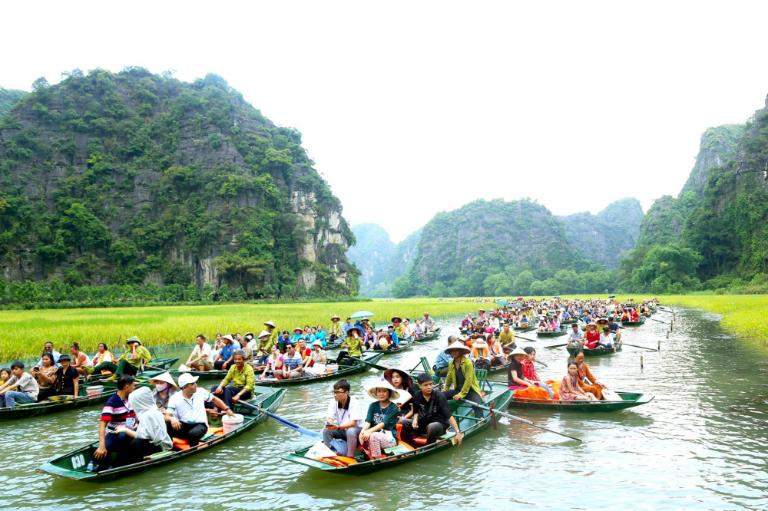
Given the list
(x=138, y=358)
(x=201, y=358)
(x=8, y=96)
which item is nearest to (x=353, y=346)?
(x=201, y=358)

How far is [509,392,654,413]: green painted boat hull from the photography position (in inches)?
374

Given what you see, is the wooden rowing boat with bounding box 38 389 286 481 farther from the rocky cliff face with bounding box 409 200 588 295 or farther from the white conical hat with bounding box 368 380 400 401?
the rocky cliff face with bounding box 409 200 588 295

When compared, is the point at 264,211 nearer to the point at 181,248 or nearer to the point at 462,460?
the point at 181,248

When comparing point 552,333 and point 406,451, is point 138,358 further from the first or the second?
point 552,333

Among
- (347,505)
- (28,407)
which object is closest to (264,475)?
(347,505)

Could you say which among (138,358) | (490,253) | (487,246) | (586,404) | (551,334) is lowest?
(551,334)

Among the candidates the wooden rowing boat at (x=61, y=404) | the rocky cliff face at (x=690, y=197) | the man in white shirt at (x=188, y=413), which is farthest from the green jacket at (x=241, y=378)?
the rocky cliff face at (x=690, y=197)

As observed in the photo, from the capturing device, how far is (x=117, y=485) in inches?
268

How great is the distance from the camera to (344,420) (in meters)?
7.15

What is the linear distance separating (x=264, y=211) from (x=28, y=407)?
185 ft

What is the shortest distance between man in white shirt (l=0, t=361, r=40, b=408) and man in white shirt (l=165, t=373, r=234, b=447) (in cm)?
468

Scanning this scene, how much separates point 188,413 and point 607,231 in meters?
160

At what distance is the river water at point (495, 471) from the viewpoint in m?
6.28

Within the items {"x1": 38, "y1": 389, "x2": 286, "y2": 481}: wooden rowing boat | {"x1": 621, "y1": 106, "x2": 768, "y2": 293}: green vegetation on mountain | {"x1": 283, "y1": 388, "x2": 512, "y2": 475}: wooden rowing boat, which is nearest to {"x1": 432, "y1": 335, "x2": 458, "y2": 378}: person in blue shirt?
{"x1": 283, "y1": 388, "x2": 512, "y2": 475}: wooden rowing boat
